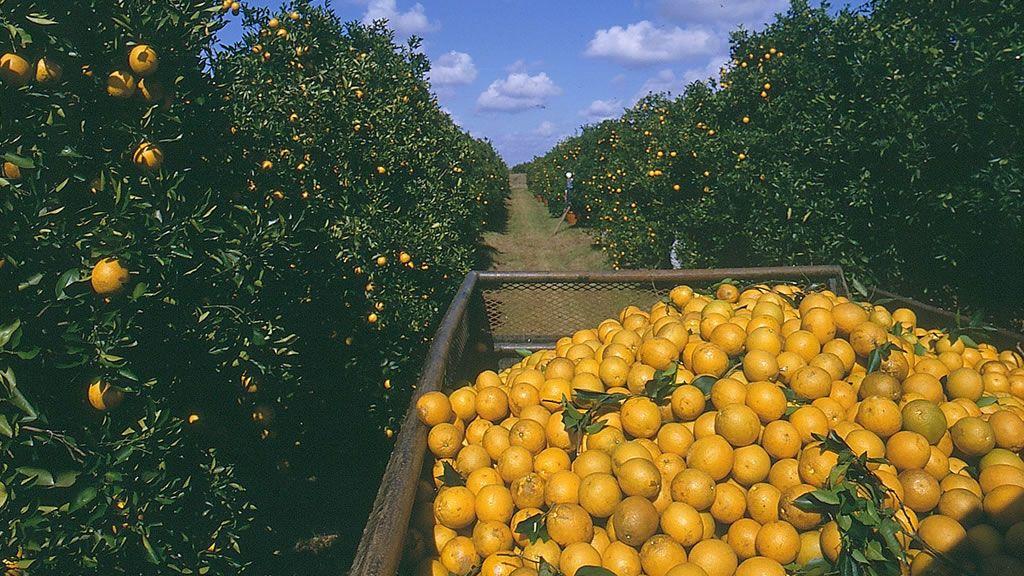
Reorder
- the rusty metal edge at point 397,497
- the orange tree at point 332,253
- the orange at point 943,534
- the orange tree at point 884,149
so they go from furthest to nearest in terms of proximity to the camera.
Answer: the orange tree at point 884,149 < the orange tree at point 332,253 < the orange at point 943,534 < the rusty metal edge at point 397,497

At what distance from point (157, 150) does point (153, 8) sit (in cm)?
76

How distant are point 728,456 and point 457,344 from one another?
5.57ft

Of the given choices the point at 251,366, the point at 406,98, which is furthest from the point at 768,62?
the point at 251,366

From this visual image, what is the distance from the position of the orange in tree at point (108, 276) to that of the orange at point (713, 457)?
243 centimetres

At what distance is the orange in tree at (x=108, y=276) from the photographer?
2.14 meters

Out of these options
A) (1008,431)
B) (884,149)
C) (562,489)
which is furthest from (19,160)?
(884,149)

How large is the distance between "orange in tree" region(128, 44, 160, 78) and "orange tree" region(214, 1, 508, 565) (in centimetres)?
58

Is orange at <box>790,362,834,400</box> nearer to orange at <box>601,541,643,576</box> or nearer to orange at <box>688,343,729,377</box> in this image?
orange at <box>688,343,729,377</box>

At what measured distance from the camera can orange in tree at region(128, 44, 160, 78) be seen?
2.56m

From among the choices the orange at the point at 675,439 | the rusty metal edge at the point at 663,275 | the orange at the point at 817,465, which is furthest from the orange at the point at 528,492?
the rusty metal edge at the point at 663,275

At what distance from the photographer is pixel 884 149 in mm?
5430

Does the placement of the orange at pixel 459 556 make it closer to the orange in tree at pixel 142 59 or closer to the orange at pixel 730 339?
the orange at pixel 730 339

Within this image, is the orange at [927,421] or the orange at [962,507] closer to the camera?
the orange at [962,507]

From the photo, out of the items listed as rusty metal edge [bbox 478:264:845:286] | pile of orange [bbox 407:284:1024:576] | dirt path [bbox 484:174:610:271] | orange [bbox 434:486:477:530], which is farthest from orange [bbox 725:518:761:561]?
dirt path [bbox 484:174:610:271]
